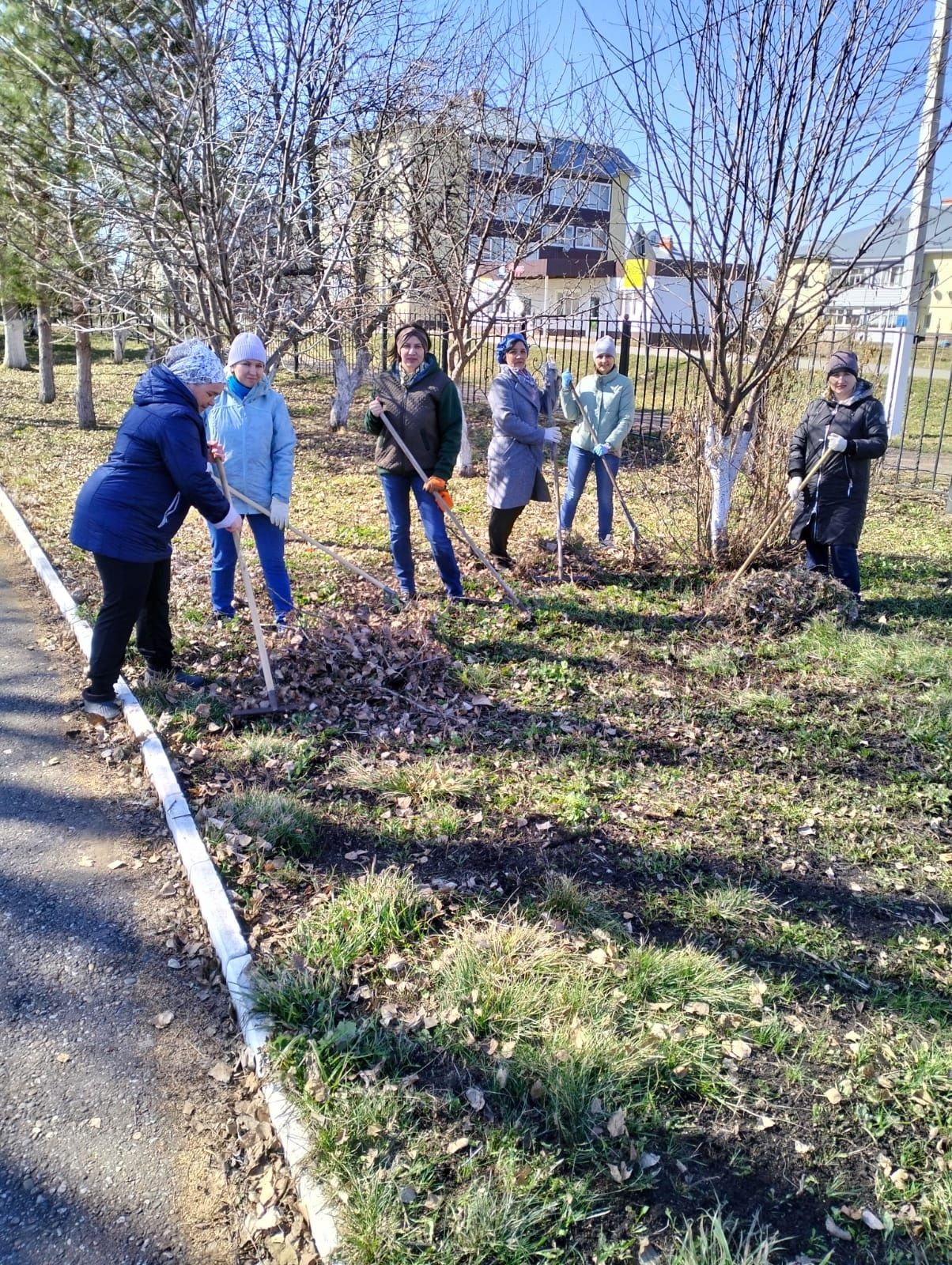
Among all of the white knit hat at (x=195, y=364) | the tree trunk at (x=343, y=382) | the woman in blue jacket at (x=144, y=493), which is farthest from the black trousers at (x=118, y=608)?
the tree trunk at (x=343, y=382)

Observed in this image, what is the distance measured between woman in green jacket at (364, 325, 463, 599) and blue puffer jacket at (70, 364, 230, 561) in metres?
1.77

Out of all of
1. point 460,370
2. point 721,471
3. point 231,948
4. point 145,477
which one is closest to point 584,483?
point 721,471

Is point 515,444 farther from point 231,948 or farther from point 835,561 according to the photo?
point 231,948

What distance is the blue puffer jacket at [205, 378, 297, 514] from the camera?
5.61m

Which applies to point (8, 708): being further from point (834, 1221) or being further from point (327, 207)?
point (327, 207)

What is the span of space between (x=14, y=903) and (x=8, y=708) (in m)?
1.86

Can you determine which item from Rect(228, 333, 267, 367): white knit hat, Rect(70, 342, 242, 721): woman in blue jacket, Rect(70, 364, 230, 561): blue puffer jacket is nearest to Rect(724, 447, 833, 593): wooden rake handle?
Rect(228, 333, 267, 367): white knit hat

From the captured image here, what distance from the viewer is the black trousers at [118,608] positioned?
4.55 metres

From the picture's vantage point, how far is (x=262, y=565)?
5.91 metres

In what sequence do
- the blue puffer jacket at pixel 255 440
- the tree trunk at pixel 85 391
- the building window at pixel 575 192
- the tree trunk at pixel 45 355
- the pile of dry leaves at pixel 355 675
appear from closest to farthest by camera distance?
the pile of dry leaves at pixel 355 675, the blue puffer jacket at pixel 255 440, the building window at pixel 575 192, the tree trunk at pixel 85 391, the tree trunk at pixel 45 355

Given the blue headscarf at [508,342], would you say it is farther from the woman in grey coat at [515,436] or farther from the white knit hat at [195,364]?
the white knit hat at [195,364]

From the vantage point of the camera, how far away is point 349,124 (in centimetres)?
880

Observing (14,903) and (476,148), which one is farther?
(476,148)

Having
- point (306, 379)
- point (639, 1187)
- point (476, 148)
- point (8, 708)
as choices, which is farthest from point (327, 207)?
point (306, 379)
